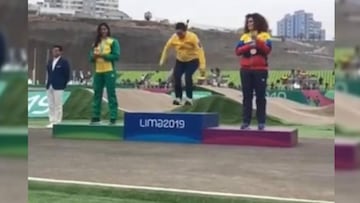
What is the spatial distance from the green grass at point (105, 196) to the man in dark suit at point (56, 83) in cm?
351

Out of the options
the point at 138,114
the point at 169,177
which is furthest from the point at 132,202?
the point at 138,114

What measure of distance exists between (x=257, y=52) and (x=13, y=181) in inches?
162

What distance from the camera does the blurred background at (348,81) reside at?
70cm

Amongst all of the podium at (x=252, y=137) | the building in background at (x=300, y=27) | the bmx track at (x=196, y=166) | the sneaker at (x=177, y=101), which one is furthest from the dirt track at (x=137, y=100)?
the building in background at (x=300, y=27)

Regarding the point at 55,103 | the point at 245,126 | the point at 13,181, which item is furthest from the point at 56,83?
the point at 13,181

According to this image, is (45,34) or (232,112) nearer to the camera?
(232,112)

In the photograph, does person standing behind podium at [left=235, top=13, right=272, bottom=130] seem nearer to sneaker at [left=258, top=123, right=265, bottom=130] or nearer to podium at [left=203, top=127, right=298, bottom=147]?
sneaker at [left=258, top=123, right=265, bottom=130]

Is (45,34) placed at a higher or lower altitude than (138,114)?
higher

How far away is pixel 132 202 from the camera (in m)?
2.34

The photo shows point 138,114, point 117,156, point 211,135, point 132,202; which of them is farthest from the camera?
point 138,114

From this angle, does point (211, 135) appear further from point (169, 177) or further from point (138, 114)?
point (169, 177)

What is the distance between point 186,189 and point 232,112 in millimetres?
3276

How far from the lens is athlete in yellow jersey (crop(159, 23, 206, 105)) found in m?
5.52

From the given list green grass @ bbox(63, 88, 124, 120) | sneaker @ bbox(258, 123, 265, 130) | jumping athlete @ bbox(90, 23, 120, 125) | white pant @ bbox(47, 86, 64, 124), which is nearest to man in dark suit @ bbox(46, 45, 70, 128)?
white pant @ bbox(47, 86, 64, 124)
